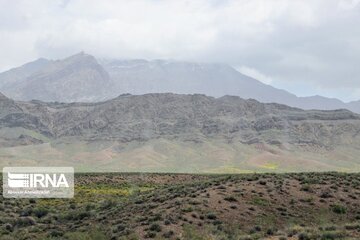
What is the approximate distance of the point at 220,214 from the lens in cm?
3225

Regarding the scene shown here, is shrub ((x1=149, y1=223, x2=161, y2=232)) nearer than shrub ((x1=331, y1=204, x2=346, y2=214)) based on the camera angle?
Yes

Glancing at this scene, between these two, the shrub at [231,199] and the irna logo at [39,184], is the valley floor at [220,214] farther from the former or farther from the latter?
the irna logo at [39,184]

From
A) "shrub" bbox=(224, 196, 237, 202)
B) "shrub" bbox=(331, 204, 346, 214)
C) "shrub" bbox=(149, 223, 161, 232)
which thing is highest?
"shrub" bbox=(224, 196, 237, 202)

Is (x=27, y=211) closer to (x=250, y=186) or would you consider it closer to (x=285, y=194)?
(x=250, y=186)

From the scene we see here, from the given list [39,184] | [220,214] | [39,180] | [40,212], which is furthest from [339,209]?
[39,184]

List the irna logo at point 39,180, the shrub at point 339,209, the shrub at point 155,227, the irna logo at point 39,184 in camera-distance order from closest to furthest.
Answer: the shrub at point 155,227 < the shrub at point 339,209 < the irna logo at point 39,180 < the irna logo at point 39,184

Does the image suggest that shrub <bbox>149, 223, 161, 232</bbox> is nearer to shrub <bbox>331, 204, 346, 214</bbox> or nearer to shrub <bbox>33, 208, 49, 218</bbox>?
shrub <bbox>331, 204, 346, 214</bbox>

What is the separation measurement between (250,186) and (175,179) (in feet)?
168

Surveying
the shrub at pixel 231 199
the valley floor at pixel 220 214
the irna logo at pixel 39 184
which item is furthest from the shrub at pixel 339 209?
the irna logo at pixel 39 184

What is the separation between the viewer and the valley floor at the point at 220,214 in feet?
92.5

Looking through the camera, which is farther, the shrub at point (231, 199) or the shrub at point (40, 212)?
the shrub at point (40, 212)

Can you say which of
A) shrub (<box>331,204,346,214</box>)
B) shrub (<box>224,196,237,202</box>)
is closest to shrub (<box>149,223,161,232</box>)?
shrub (<box>224,196,237,202</box>)

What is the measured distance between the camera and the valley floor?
28.2 meters

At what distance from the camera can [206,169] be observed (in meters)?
198
